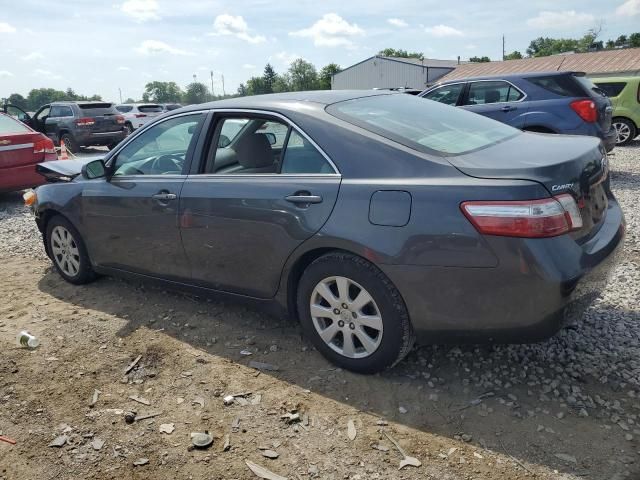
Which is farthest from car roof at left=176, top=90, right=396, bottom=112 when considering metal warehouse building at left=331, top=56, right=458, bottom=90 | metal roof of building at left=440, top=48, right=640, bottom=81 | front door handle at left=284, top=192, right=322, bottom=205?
metal warehouse building at left=331, top=56, right=458, bottom=90

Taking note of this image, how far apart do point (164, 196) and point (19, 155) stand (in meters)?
5.73

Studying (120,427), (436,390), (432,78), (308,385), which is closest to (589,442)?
(436,390)

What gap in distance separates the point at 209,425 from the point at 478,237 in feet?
5.46

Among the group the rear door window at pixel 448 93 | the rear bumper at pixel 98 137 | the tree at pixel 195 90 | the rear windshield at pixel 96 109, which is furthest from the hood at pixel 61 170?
the tree at pixel 195 90

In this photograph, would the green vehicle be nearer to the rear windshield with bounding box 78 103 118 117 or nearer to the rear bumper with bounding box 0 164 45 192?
the rear bumper with bounding box 0 164 45 192

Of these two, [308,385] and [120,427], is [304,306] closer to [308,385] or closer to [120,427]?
[308,385]

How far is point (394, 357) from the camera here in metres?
2.98

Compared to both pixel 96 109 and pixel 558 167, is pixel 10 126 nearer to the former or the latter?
pixel 96 109

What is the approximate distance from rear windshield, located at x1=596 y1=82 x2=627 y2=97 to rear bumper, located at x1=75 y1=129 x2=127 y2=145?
43.2 ft

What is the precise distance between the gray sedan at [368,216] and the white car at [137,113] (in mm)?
18762

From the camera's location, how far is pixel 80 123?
1573 centimetres

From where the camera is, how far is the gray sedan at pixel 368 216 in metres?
2.56

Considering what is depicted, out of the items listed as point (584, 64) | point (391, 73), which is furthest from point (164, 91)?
point (584, 64)

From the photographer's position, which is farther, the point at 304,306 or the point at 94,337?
the point at 94,337
